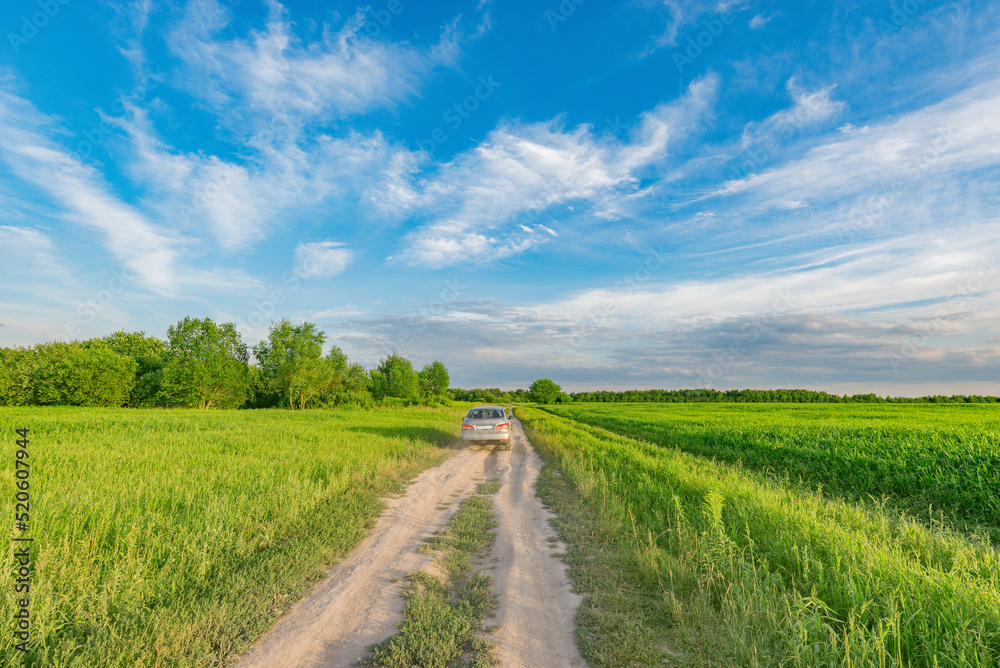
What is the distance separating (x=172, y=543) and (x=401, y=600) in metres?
3.47

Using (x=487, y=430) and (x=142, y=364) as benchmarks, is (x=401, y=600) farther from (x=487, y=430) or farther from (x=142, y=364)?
(x=142, y=364)

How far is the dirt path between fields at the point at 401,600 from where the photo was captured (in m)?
3.65

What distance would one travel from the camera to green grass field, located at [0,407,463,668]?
11.8ft

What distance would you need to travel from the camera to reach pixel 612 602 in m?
4.52

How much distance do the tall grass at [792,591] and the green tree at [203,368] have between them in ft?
213

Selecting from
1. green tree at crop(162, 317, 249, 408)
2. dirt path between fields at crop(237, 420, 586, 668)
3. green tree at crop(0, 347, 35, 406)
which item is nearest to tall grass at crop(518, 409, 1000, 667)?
dirt path between fields at crop(237, 420, 586, 668)

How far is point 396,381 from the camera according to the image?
7081 cm

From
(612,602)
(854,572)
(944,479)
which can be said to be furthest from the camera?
(944,479)

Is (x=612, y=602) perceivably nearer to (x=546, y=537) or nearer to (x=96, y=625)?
(x=546, y=537)

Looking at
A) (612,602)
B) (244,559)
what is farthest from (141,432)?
(612,602)

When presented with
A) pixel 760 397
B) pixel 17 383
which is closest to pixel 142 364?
pixel 17 383

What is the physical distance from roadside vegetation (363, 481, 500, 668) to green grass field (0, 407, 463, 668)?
4.66ft

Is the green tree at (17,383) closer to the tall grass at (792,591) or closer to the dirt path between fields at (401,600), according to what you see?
the dirt path between fields at (401,600)

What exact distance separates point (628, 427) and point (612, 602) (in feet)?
84.3
